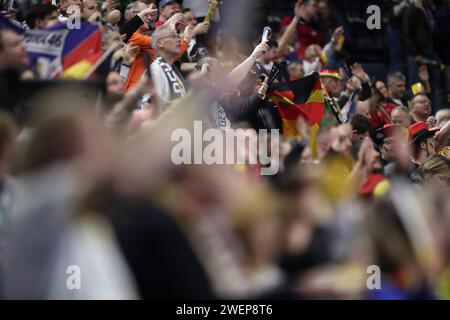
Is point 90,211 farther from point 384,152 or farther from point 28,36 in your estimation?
point 384,152

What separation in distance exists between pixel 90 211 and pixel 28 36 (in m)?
1.87

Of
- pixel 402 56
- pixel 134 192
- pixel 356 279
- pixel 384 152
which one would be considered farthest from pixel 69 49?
pixel 402 56

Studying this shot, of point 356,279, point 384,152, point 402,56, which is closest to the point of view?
point 356,279

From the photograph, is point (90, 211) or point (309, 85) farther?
point (309, 85)

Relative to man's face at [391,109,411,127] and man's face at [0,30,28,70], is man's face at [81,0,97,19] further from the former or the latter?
man's face at [391,109,411,127]

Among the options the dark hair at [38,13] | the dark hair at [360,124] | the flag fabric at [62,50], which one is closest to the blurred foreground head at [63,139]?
the flag fabric at [62,50]

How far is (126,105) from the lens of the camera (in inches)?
288

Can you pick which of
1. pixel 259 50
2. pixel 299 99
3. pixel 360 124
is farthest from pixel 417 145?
pixel 259 50

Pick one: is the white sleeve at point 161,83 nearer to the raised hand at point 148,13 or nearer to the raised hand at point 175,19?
the raised hand at point 175,19

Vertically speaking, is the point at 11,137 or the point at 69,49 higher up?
the point at 69,49

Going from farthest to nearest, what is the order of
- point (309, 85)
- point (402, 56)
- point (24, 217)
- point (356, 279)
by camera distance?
point (402, 56) < point (309, 85) < point (356, 279) < point (24, 217)

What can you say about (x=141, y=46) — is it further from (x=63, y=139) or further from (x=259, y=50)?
(x=63, y=139)

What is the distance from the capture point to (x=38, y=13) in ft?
31.8
